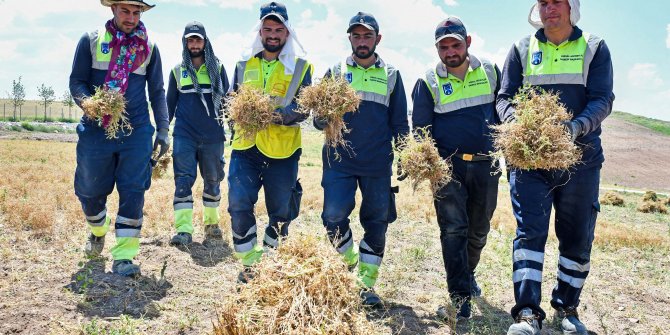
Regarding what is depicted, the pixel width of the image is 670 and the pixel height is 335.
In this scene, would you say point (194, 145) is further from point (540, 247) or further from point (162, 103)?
point (540, 247)

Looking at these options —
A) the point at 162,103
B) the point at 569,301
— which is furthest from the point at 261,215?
the point at 569,301

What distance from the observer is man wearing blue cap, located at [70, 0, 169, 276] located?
5.71 meters

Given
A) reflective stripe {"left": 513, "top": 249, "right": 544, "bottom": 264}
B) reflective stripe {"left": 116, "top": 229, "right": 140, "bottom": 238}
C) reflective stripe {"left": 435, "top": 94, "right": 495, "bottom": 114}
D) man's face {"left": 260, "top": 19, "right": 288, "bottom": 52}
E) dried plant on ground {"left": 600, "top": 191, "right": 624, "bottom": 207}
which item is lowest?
dried plant on ground {"left": 600, "top": 191, "right": 624, "bottom": 207}

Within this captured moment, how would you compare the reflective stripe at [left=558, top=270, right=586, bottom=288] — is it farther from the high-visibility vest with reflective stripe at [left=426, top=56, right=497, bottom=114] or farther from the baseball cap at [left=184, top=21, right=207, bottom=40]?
the baseball cap at [left=184, top=21, right=207, bottom=40]

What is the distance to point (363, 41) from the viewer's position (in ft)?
17.2

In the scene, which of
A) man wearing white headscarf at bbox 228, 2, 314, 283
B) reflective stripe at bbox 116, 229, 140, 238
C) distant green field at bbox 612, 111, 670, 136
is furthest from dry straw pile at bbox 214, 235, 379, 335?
distant green field at bbox 612, 111, 670, 136

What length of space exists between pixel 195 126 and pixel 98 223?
1981mm

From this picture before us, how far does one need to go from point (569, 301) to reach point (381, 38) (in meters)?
3.18

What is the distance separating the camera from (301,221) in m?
9.17

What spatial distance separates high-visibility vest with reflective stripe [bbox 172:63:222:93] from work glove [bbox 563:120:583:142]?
489cm

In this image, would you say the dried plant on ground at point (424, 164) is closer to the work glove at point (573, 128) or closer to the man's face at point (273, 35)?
the work glove at point (573, 128)

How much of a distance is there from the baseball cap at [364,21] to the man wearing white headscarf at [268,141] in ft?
2.42

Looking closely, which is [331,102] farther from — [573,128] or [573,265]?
[573,265]

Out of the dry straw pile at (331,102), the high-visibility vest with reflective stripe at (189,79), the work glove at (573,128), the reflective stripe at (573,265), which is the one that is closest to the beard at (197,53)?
the high-visibility vest with reflective stripe at (189,79)
